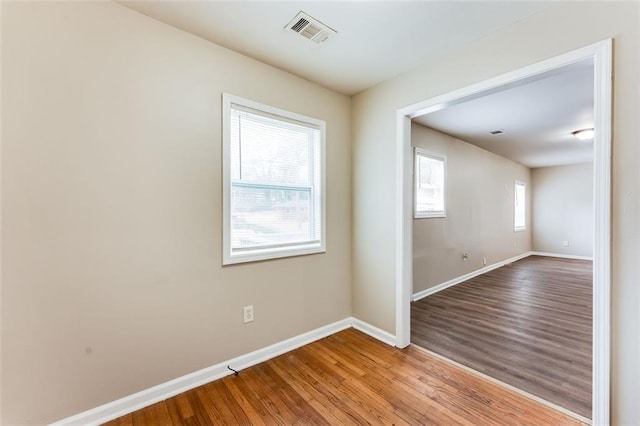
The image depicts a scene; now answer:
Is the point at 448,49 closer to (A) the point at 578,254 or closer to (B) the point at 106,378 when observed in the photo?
(B) the point at 106,378

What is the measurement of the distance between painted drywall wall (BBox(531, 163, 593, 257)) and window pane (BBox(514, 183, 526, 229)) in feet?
2.50

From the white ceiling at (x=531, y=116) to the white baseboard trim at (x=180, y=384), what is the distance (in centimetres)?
279

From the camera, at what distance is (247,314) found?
2256 mm

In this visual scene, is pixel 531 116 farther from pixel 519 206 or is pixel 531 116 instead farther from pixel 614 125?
pixel 519 206

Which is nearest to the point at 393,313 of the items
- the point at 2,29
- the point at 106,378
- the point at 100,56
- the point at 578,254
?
the point at 106,378

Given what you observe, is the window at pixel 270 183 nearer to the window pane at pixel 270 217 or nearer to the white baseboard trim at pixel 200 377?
the window pane at pixel 270 217

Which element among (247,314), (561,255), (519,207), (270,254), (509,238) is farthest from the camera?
(561,255)

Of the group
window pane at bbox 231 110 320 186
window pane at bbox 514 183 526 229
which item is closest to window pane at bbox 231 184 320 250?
window pane at bbox 231 110 320 186

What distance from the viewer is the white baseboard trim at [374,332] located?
2.61 metres

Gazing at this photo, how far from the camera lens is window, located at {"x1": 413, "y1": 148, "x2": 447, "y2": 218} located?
3999 mm

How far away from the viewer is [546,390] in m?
1.90

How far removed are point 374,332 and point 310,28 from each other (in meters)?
2.74

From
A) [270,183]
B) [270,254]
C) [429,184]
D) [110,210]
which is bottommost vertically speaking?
[270,254]

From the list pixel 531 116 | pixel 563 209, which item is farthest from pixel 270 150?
pixel 563 209
